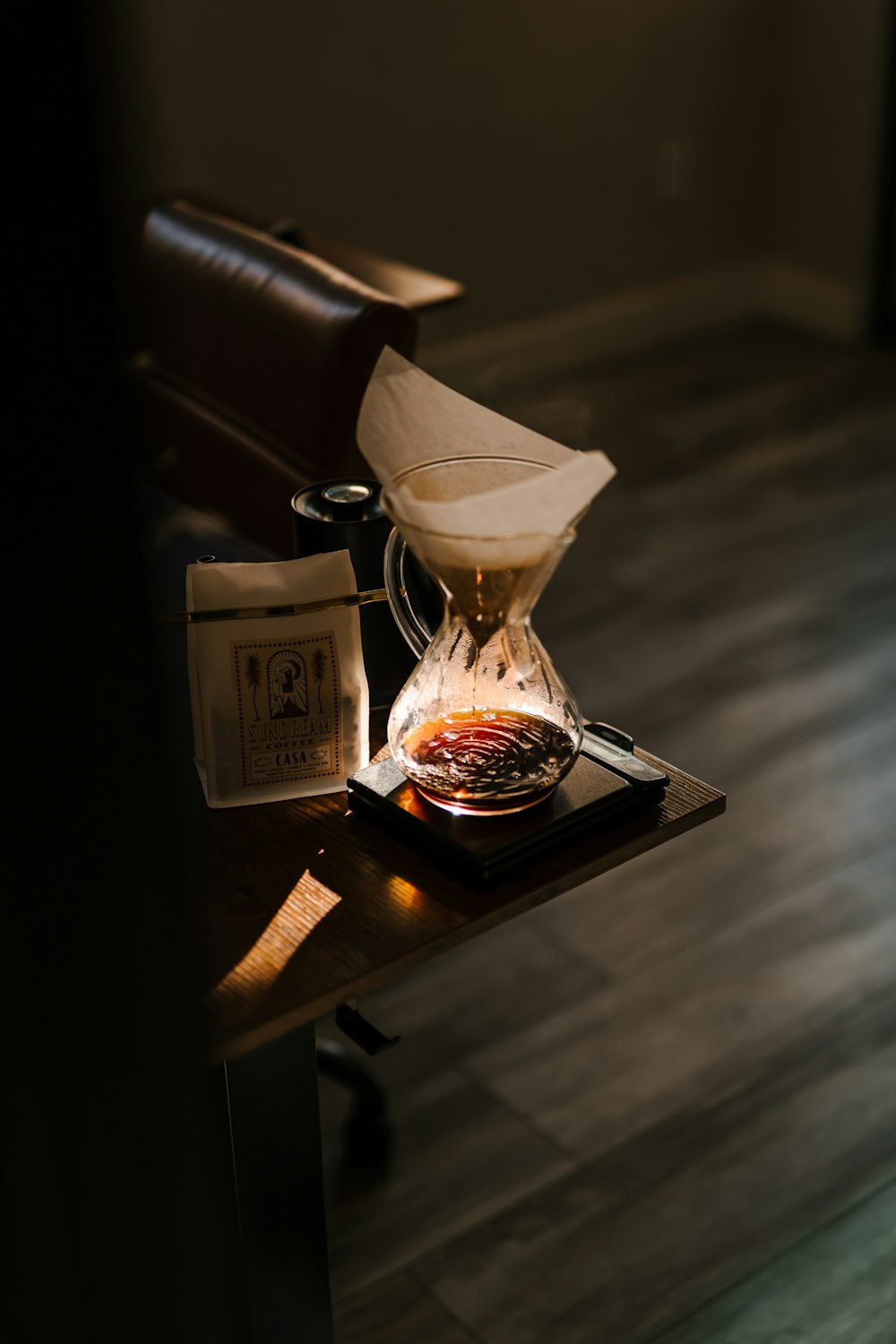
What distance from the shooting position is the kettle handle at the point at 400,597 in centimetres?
109

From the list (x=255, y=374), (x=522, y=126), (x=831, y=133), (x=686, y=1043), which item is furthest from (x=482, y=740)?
(x=831, y=133)

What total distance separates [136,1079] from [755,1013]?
4.91ft

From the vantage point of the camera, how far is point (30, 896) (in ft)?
1.82

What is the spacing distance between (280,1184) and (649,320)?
146 inches

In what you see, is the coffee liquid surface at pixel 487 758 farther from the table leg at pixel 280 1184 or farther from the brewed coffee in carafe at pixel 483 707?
the table leg at pixel 280 1184

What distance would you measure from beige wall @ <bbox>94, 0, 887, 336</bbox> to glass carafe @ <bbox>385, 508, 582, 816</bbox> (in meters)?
2.36

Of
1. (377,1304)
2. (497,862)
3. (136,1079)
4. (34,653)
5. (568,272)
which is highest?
(34,653)

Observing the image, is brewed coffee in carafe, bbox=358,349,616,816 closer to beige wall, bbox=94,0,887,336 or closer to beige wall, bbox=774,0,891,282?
beige wall, bbox=94,0,887,336

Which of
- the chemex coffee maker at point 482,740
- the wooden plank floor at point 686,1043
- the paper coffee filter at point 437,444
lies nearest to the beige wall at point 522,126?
the wooden plank floor at point 686,1043

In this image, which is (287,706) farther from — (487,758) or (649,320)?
(649,320)

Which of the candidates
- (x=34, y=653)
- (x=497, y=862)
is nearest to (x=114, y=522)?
(x=34, y=653)

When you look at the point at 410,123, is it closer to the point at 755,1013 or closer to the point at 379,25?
the point at 379,25

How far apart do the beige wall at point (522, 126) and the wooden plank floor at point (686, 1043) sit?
4.27 feet

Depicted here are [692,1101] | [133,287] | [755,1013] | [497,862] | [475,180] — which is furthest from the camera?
[475,180]
